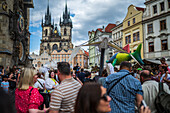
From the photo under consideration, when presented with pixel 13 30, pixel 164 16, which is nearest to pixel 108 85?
pixel 13 30

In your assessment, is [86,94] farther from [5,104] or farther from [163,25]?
[163,25]

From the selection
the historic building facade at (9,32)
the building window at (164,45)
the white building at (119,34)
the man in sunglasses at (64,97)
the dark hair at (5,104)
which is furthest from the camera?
the white building at (119,34)

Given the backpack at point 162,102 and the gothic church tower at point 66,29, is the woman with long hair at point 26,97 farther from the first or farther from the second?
the gothic church tower at point 66,29

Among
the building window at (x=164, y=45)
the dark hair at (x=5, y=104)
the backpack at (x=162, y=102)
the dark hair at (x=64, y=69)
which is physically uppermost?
the building window at (x=164, y=45)

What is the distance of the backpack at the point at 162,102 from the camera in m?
2.79

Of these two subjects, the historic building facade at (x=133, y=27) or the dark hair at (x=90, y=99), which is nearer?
the dark hair at (x=90, y=99)

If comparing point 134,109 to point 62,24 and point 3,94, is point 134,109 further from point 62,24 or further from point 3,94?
point 62,24

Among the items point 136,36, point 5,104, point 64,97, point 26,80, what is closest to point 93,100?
point 5,104

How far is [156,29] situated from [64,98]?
77.3 ft

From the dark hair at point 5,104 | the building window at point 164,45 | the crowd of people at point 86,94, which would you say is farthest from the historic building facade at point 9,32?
the building window at point 164,45

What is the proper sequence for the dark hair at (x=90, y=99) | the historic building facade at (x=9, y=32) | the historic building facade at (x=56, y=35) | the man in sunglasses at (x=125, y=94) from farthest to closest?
1. the historic building facade at (x=56, y=35)
2. the historic building facade at (x=9, y=32)
3. the man in sunglasses at (x=125, y=94)
4. the dark hair at (x=90, y=99)

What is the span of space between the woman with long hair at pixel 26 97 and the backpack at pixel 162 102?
2.42m

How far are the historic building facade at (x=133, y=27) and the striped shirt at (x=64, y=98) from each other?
24744 millimetres

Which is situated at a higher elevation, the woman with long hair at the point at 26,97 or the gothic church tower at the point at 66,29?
the gothic church tower at the point at 66,29
